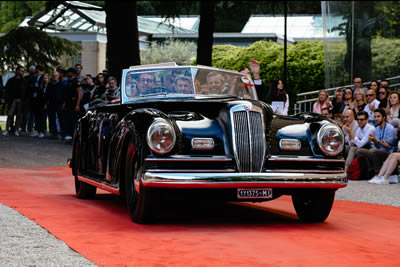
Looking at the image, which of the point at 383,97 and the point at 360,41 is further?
the point at 360,41

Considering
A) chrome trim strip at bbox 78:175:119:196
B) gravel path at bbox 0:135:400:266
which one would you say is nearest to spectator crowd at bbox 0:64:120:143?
gravel path at bbox 0:135:400:266

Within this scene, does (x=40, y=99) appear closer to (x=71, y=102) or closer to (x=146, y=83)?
(x=71, y=102)

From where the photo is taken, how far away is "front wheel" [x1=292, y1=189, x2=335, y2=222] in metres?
8.28

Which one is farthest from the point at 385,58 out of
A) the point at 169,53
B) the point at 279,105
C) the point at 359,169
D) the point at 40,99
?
the point at 169,53

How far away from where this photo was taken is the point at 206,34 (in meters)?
23.6

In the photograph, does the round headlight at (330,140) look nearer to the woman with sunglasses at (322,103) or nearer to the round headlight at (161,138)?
the round headlight at (161,138)

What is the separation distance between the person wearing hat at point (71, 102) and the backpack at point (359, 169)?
362 inches

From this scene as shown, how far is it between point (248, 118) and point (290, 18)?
49.2m

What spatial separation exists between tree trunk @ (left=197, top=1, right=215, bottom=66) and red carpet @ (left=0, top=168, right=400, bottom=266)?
1308 centimetres

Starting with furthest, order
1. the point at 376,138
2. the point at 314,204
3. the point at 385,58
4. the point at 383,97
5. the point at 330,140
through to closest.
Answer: the point at 385,58 → the point at 383,97 → the point at 376,138 → the point at 314,204 → the point at 330,140

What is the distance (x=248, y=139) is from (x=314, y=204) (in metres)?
1.22

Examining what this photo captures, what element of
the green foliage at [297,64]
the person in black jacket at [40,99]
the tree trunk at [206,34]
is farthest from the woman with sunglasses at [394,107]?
the green foliage at [297,64]

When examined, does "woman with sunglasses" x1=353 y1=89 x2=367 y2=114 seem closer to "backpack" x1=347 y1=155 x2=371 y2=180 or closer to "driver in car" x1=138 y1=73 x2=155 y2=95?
"backpack" x1=347 y1=155 x2=371 y2=180

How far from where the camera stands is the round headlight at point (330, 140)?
8.06m
